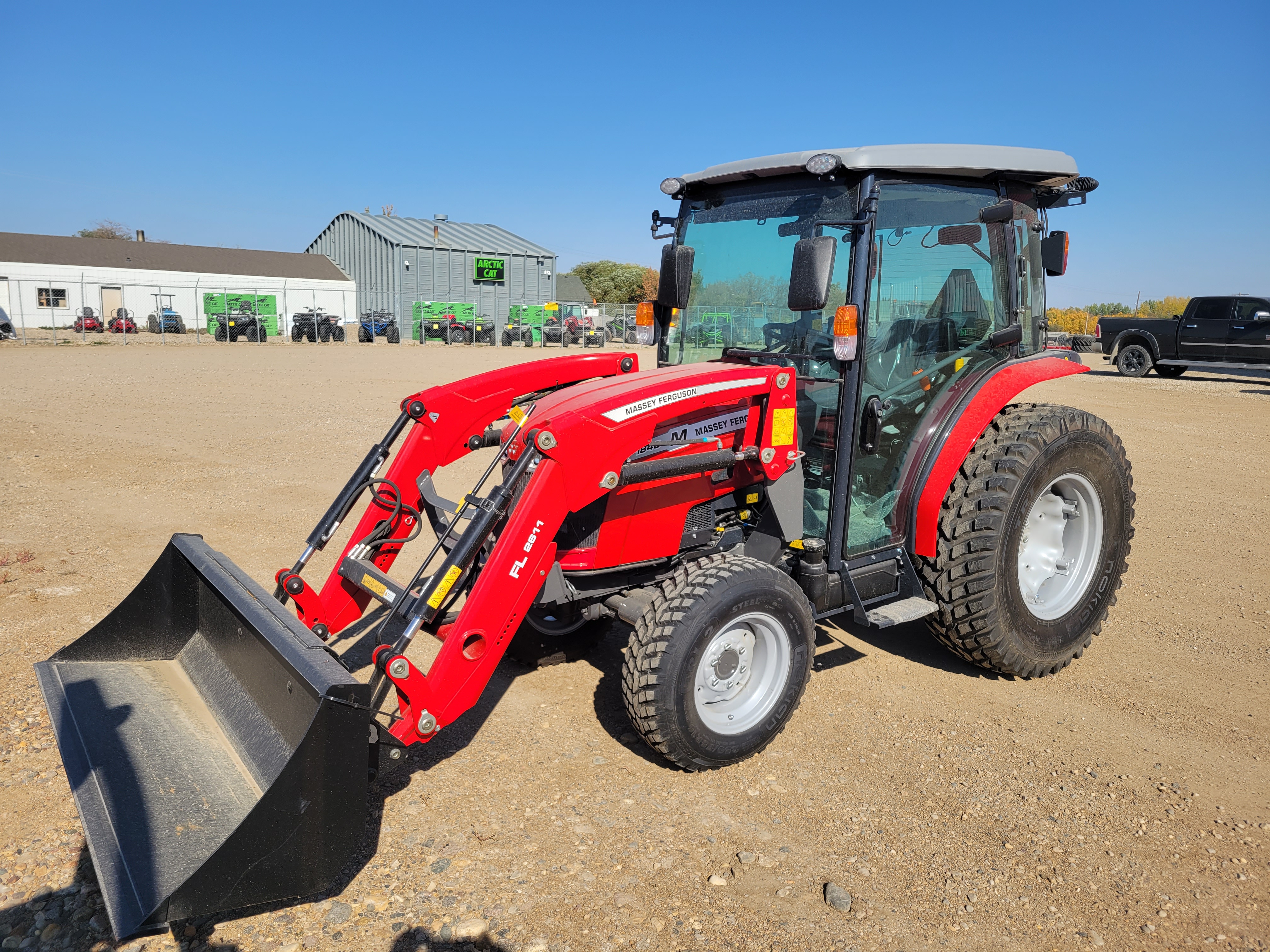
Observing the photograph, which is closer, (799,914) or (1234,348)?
(799,914)

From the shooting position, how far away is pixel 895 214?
3805mm

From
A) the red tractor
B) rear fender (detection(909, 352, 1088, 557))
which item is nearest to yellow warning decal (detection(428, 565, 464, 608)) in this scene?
the red tractor

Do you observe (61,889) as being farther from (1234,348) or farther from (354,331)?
(354,331)

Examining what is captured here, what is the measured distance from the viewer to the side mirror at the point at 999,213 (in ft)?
12.8

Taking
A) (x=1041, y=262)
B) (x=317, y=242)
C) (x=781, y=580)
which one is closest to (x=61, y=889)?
(x=781, y=580)

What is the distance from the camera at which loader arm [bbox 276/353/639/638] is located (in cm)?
387

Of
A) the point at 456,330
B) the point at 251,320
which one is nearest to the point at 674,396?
the point at 251,320

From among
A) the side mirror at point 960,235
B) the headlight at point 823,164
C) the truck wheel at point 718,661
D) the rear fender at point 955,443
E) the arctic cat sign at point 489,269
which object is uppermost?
the arctic cat sign at point 489,269

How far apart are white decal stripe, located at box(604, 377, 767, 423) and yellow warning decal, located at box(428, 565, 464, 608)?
0.79 metres

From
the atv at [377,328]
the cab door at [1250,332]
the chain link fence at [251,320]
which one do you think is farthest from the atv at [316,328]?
the cab door at [1250,332]

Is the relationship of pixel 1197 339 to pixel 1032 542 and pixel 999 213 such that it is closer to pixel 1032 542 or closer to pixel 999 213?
pixel 1032 542

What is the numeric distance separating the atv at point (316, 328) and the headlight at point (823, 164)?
32.8 m

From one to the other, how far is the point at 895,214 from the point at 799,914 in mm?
2801

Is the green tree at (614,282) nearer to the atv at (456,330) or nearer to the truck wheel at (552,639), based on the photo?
the atv at (456,330)
